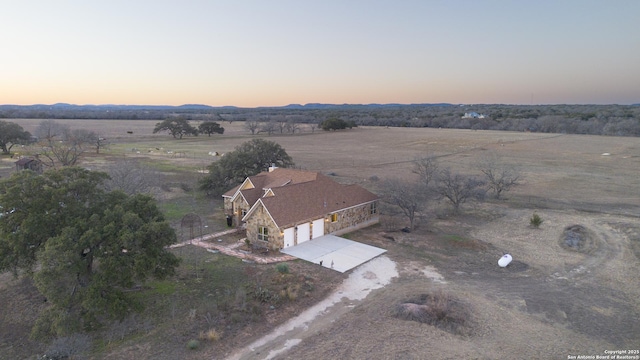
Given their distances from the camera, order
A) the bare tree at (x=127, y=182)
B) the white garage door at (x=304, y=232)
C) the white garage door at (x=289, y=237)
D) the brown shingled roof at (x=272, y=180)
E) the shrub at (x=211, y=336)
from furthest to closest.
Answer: the bare tree at (x=127, y=182), the brown shingled roof at (x=272, y=180), the white garage door at (x=304, y=232), the white garage door at (x=289, y=237), the shrub at (x=211, y=336)

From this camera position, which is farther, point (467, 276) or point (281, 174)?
point (281, 174)

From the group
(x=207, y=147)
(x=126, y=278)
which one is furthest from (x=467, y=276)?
(x=207, y=147)

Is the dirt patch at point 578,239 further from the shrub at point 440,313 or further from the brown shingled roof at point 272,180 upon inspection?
the brown shingled roof at point 272,180

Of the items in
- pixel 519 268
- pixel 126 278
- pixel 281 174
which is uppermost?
pixel 281 174

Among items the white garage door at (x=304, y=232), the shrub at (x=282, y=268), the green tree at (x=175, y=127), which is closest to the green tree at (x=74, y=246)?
the shrub at (x=282, y=268)

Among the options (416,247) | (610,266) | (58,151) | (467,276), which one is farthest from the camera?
(58,151)

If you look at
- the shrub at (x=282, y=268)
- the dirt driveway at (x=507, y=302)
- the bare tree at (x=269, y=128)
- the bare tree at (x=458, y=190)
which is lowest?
the dirt driveway at (x=507, y=302)

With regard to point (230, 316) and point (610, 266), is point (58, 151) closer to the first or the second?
point (230, 316)

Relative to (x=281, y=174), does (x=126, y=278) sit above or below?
below
